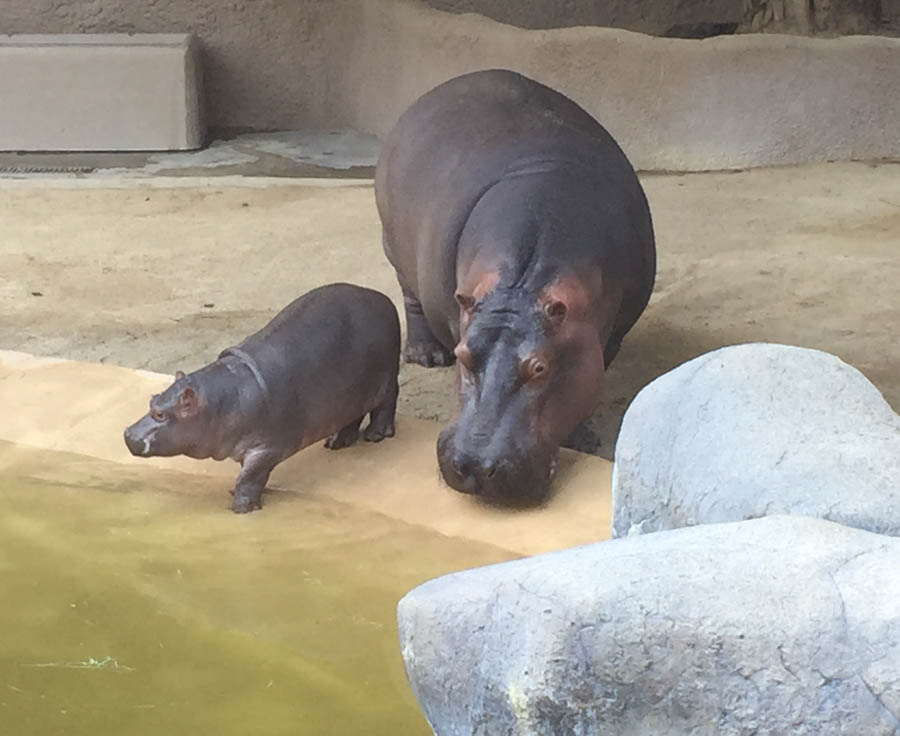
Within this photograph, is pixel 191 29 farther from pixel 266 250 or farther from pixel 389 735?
pixel 389 735

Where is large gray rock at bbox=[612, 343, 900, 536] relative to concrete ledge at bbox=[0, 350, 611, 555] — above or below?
above

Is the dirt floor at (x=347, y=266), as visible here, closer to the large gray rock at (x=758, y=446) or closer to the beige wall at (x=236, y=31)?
the large gray rock at (x=758, y=446)

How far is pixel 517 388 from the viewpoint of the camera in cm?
297

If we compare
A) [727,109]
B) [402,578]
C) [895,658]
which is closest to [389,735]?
[402,578]

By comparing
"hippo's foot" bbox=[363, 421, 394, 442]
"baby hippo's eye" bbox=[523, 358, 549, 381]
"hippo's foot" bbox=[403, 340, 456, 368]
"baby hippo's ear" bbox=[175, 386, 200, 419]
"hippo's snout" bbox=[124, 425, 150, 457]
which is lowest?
"hippo's foot" bbox=[403, 340, 456, 368]

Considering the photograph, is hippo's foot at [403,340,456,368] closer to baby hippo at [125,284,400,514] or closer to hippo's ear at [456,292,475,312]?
baby hippo at [125,284,400,514]

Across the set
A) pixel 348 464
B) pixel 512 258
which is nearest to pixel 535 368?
pixel 512 258

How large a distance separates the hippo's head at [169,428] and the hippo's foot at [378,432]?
45cm

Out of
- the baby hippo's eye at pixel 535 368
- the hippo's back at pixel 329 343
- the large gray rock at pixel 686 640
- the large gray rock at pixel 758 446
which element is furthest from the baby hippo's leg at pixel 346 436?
the large gray rock at pixel 686 640

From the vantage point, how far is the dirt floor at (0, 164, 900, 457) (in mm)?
4312

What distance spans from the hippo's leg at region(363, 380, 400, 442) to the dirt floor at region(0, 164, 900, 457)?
0.43 m

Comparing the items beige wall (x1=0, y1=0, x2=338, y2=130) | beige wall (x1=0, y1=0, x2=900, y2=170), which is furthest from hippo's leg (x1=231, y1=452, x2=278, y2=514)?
beige wall (x1=0, y1=0, x2=338, y2=130)

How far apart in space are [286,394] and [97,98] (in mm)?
5024

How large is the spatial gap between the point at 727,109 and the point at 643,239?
325 centimetres
